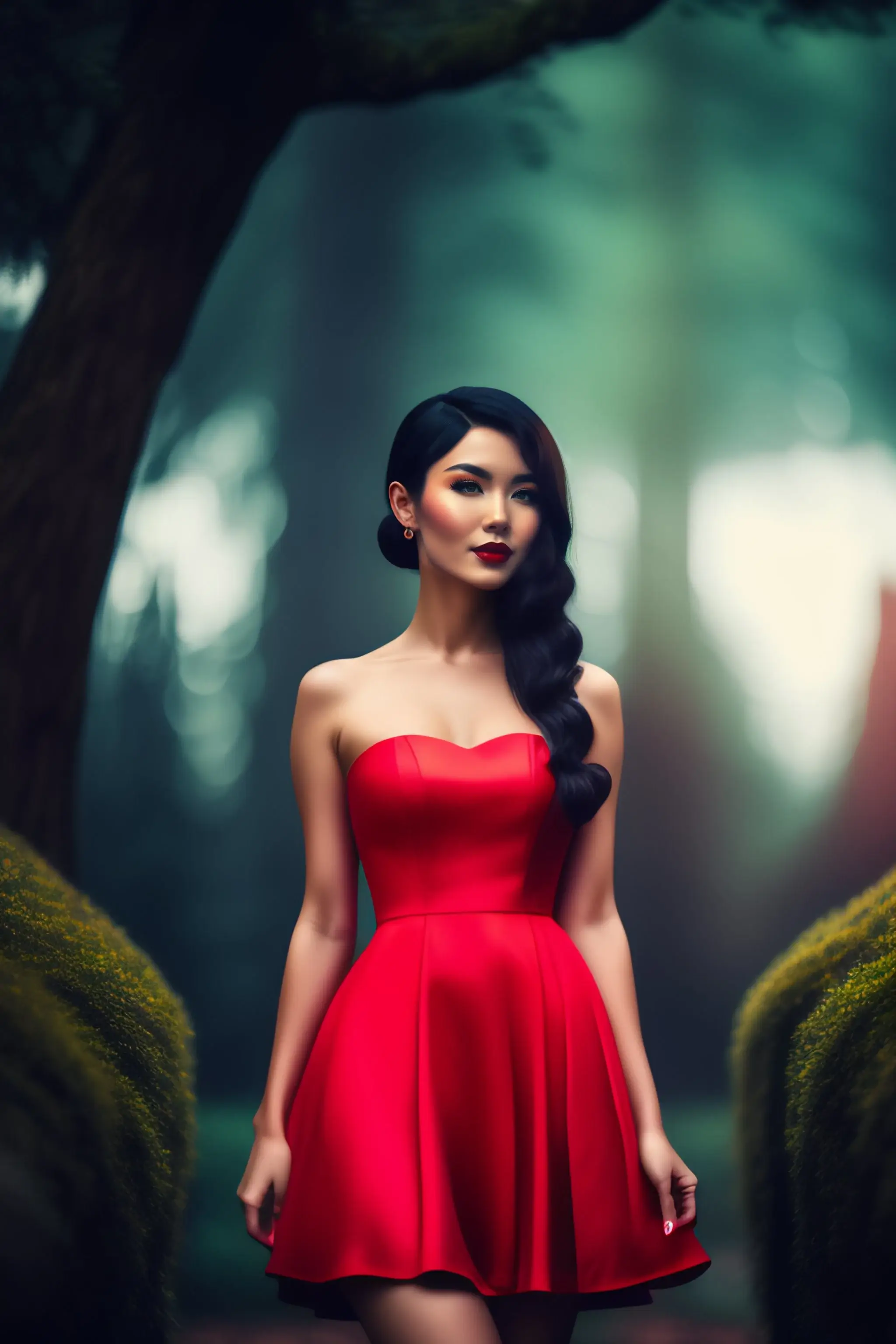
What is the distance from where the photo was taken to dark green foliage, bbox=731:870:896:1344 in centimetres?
282

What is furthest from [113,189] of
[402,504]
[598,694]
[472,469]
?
[598,694]

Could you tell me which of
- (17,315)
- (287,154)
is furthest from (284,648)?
(287,154)

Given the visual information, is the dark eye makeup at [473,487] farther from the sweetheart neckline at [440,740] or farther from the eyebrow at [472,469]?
the sweetheart neckline at [440,740]

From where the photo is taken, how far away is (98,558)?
4.02m

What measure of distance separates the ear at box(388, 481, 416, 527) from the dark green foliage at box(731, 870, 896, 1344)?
54.3 inches

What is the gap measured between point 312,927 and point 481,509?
792 mm

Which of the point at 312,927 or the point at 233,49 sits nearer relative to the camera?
the point at 312,927

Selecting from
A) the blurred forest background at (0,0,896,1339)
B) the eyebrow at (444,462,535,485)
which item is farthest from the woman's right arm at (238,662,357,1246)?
the blurred forest background at (0,0,896,1339)

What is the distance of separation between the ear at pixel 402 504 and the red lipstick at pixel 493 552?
169 mm

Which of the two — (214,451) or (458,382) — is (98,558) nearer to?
(214,451)

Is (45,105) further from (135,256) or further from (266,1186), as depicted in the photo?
(266,1186)

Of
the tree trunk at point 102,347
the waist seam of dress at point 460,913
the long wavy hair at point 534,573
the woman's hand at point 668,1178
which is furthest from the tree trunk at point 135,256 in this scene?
the woman's hand at point 668,1178

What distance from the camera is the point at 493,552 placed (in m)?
2.62

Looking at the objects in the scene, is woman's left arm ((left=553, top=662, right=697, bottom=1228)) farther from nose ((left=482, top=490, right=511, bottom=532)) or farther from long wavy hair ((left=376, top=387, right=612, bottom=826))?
nose ((left=482, top=490, right=511, bottom=532))
